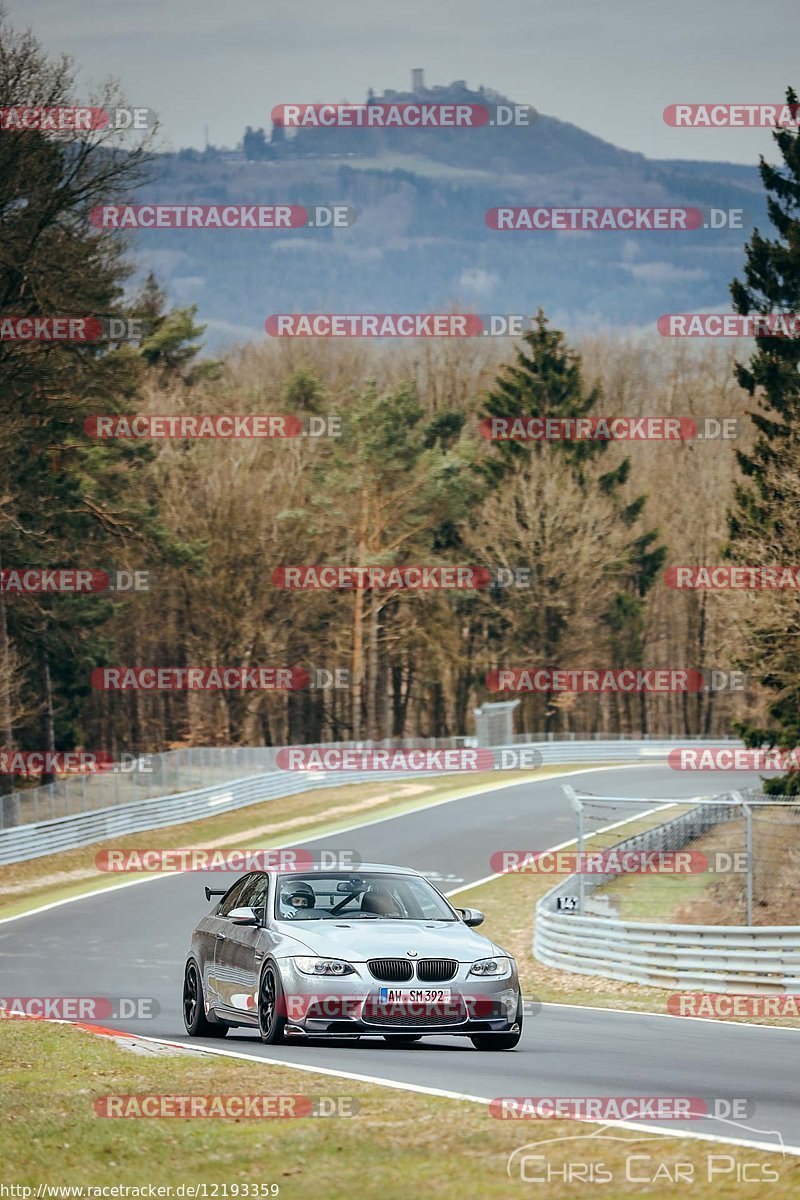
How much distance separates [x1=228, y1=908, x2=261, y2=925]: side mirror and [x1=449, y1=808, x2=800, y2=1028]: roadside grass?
21.5 ft

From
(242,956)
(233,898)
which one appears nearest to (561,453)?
(233,898)

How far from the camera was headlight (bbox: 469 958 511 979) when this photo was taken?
12406 millimetres

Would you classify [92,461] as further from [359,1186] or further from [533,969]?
[359,1186]

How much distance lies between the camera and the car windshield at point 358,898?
1320 centimetres

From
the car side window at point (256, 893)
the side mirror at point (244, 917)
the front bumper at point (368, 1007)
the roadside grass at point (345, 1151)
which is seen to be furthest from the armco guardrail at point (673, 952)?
the roadside grass at point (345, 1151)

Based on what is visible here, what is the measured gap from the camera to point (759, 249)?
128ft

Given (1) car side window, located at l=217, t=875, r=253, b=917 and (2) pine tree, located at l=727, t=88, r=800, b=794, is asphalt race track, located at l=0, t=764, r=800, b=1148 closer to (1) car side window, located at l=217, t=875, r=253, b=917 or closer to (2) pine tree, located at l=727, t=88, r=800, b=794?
(1) car side window, located at l=217, t=875, r=253, b=917

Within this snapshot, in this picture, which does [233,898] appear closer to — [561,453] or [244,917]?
[244,917]

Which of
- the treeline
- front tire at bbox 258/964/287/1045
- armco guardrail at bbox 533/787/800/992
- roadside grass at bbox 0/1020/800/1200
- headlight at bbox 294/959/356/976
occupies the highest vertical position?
the treeline

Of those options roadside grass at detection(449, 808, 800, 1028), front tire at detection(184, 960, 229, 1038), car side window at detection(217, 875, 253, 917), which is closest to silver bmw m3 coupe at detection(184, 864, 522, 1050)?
car side window at detection(217, 875, 253, 917)

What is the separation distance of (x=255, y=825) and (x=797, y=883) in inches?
861

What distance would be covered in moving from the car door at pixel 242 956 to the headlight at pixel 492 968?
1649 millimetres

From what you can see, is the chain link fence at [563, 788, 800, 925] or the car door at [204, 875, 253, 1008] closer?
the car door at [204, 875, 253, 1008]

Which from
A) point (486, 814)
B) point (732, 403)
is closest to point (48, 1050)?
point (486, 814)
